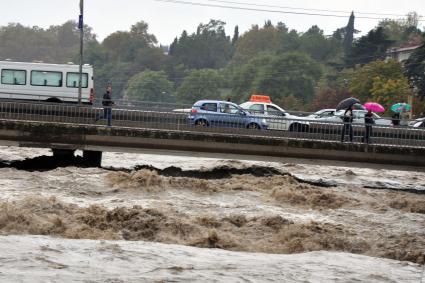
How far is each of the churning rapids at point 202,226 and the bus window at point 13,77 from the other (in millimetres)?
10708

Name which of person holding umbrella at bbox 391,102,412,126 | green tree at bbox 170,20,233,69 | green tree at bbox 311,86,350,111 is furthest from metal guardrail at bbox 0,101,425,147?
green tree at bbox 170,20,233,69

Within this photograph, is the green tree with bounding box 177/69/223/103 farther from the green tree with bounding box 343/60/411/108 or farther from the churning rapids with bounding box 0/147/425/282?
the churning rapids with bounding box 0/147/425/282

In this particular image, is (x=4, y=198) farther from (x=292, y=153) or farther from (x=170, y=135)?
(x=292, y=153)

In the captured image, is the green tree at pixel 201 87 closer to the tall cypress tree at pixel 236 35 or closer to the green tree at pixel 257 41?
the green tree at pixel 257 41

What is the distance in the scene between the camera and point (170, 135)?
30.2 m

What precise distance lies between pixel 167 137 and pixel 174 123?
65 centimetres

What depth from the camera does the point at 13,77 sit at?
44.0 metres

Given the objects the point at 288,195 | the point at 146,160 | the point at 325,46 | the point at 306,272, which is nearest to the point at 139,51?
the point at 325,46

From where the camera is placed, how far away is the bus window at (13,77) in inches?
1725

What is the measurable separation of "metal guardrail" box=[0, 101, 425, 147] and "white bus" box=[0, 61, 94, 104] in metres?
13.0

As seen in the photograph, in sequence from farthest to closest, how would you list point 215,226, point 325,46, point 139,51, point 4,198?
point 139,51, point 325,46, point 4,198, point 215,226

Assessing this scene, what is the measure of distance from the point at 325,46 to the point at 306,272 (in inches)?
5087

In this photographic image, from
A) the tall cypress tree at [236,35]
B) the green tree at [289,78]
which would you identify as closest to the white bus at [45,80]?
the green tree at [289,78]

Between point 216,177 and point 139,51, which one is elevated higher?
point 139,51
